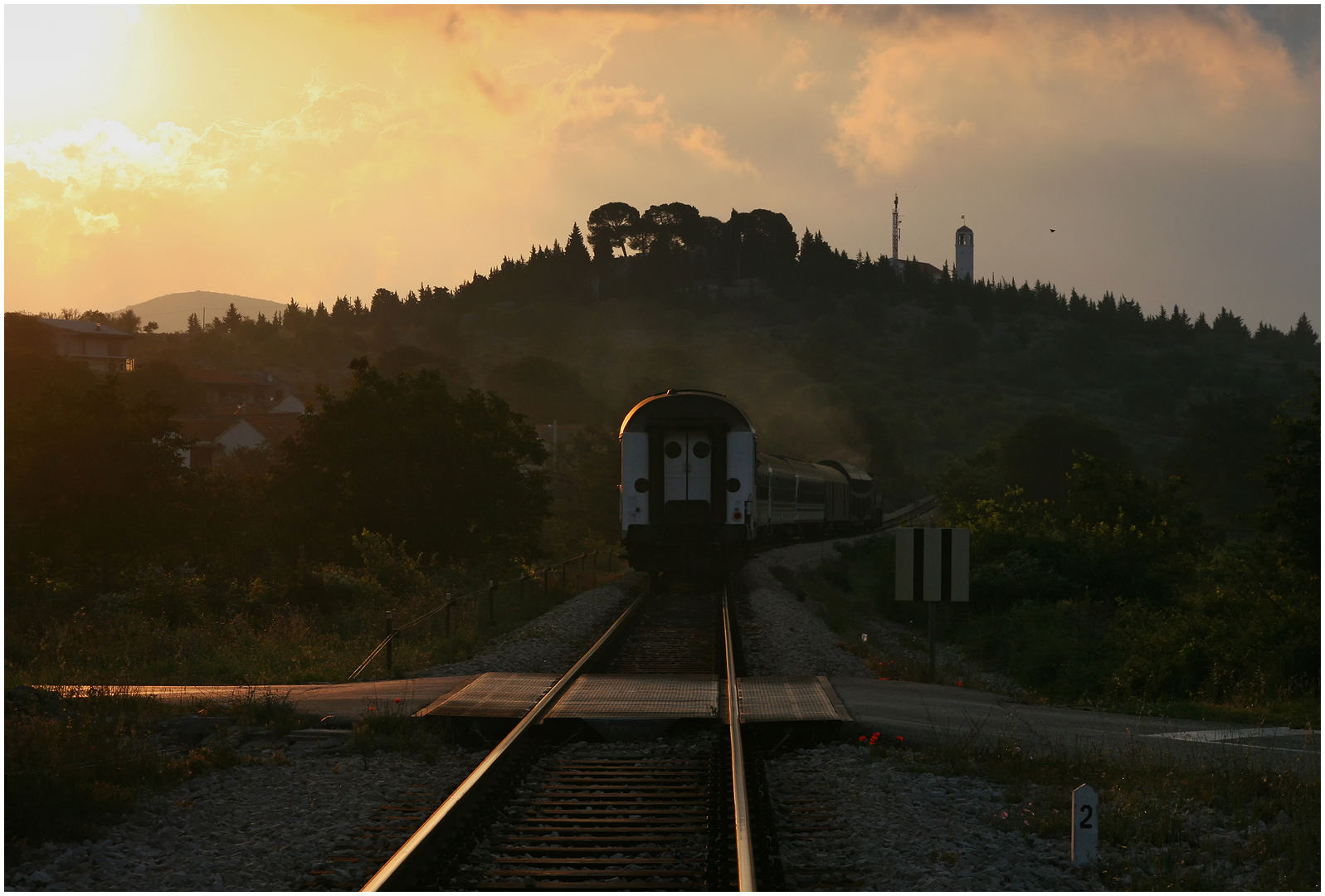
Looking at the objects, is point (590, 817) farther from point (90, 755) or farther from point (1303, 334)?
point (1303, 334)

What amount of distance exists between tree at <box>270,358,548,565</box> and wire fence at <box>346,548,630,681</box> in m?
6.32

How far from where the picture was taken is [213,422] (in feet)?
299

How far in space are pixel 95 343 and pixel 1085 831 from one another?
127 m

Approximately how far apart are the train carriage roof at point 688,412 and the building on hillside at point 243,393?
96.6 m

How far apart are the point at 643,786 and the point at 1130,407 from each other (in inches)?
5661

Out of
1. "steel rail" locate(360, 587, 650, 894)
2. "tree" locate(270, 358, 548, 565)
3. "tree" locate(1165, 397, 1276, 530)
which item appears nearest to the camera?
"steel rail" locate(360, 587, 650, 894)

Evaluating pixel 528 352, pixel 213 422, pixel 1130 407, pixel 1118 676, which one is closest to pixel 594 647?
pixel 1118 676

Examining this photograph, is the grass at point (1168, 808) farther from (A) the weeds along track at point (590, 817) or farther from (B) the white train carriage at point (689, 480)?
(B) the white train carriage at point (689, 480)

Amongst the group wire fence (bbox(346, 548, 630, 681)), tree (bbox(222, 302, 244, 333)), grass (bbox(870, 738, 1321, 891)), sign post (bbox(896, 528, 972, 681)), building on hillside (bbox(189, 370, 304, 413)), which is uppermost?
tree (bbox(222, 302, 244, 333))

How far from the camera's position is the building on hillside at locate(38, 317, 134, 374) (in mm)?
112000

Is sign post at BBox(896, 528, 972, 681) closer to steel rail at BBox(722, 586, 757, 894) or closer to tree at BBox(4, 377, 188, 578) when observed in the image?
steel rail at BBox(722, 586, 757, 894)

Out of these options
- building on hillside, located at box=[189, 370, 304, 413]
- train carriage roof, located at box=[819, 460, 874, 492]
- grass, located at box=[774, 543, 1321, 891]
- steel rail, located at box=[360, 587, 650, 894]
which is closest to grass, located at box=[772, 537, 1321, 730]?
grass, located at box=[774, 543, 1321, 891]

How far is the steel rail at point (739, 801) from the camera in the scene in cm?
583

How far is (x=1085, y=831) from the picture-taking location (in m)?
6.48
